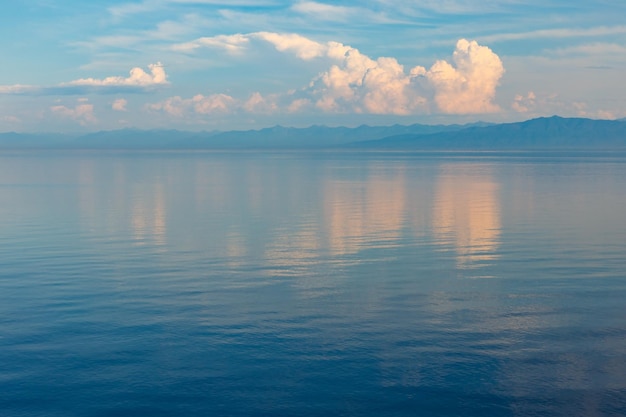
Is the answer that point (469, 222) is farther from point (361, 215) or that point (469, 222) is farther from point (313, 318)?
A: point (313, 318)

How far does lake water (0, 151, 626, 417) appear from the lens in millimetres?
15484

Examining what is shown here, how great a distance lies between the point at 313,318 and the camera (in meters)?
21.2

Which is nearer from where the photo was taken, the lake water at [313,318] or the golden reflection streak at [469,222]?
the lake water at [313,318]

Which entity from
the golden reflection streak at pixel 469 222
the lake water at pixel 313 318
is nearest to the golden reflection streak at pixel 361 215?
the lake water at pixel 313 318

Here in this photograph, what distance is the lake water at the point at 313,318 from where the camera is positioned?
1548cm

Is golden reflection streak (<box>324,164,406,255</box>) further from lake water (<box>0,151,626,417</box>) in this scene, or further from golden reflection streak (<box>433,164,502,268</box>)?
golden reflection streak (<box>433,164,502,268</box>)

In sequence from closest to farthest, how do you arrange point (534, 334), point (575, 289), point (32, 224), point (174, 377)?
point (174, 377)
point (534, 334)
point (575, 289)
point (32, 224)

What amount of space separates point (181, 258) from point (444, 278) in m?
11.8

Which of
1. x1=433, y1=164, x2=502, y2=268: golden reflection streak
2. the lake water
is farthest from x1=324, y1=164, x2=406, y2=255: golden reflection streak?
x1=433, y1=164, x2=502, y2=268: golden reflection streak

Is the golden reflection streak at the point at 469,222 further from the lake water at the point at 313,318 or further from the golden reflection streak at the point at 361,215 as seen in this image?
the golden reflection streak at the point at 361,215

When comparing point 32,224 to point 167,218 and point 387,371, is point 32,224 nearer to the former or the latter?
point 167,218

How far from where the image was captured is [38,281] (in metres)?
26.6

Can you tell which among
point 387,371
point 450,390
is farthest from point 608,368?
point 387,371

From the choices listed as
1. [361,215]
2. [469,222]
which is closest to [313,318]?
[469,222]
